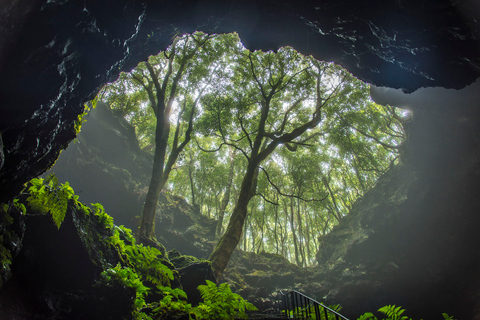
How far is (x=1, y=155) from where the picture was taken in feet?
6.40

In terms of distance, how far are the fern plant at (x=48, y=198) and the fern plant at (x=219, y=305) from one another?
2730mm

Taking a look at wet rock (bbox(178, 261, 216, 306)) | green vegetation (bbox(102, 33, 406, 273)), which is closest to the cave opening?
green vegetation (bbox(102, 33, 406, 273))

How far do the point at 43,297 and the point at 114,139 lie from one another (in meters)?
20.2

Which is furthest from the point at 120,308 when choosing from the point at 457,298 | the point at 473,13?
the point at 457,298

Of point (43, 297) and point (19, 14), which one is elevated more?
point (19, 14)

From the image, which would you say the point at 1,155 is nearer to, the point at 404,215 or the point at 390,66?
the point at 390,66

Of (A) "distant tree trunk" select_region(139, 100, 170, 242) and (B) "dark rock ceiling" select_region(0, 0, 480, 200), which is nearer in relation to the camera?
(B) "dark rock ceiling" select_region(0, 0, 480, 200)

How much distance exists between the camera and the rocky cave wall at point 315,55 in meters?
2.28

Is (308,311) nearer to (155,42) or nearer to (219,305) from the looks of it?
(219,305)

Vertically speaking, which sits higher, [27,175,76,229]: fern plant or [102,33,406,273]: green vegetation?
[102,33,406,273]: green vegetation

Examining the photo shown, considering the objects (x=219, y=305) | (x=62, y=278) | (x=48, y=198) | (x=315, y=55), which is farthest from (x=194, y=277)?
(x=315, y=55)

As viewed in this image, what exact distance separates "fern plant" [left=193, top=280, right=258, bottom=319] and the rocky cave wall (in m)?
3.38

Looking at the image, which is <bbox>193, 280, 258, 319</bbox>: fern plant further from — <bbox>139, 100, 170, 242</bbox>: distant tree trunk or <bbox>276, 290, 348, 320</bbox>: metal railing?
<bbox>139, 100, 170, 242</bbox>: distant tree trunk

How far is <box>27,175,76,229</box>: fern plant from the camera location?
3.13m
